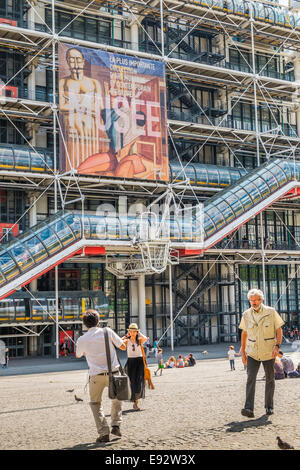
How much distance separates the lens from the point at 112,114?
28875 millimetres

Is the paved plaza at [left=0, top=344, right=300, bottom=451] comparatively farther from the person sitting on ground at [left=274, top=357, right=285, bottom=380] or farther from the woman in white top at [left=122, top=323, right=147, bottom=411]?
the person sitting on ground at [left=274, top=357, right=285, bottom=380]

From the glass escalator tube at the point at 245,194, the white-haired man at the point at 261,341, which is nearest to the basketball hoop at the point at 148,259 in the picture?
the glass escalator tube at the point at 245,194

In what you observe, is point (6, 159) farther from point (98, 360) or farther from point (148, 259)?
point (98, 360)

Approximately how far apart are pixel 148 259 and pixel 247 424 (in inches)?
767

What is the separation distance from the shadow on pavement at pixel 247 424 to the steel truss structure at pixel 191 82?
21149mm

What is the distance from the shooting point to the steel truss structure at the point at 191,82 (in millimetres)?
28906

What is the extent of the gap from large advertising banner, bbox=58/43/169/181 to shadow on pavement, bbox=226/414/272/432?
21.5 metres

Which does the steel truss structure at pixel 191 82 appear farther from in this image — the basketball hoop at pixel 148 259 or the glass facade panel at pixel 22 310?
the glass facade panel at pixel 22 310

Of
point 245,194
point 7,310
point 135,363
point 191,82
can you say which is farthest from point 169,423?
point 191,82

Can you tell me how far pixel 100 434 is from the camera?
618 cm

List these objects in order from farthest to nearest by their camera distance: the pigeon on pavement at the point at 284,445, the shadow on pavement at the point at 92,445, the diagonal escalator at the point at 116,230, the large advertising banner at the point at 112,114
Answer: the large advertising banner at the point at 112,114, the diagonal escalator at the point at 116,230, the shadow on pavement at the point at 92,445, the pigeon on pavement at the point at 284,445
